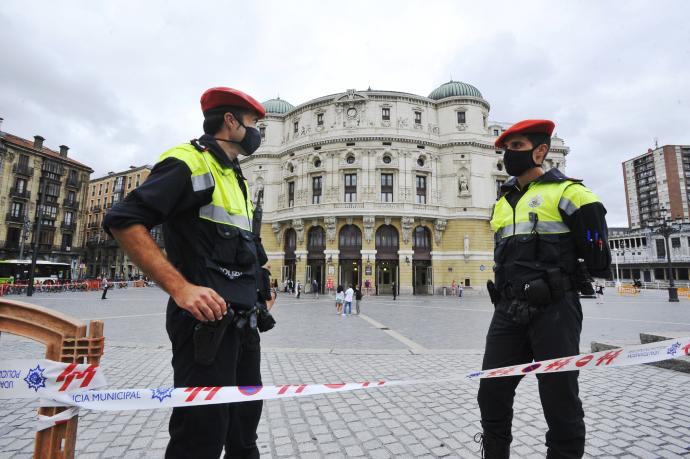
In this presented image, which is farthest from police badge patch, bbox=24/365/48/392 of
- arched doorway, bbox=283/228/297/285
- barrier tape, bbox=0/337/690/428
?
arched doorway, bbox=283/228/297/285

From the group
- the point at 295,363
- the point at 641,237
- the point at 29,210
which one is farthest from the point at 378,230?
the point at 641,237

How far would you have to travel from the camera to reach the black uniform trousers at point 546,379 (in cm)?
207

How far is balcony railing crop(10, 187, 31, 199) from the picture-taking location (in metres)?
37.2

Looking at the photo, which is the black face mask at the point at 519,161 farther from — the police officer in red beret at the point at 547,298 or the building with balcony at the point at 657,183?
the building with balcony at the point at 657,183

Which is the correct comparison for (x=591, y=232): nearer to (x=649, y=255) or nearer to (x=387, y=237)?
(x=387, y=237)

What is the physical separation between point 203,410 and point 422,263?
32.0m

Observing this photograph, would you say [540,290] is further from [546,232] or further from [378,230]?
[378,230]

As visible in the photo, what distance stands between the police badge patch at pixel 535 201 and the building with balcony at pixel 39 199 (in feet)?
142

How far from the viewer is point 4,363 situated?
1.72 m

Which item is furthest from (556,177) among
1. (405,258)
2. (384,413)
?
(405,258)

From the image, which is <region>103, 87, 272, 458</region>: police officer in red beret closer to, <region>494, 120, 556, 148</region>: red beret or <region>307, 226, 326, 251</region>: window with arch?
<region>494, 120, 556, 148</region>: red beret

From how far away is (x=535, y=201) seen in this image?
2.53 metres

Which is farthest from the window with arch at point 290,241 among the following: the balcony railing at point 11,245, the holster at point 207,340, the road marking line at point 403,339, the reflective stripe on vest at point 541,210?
the holster at point 207,340

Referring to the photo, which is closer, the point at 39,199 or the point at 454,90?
the point at 454,90
